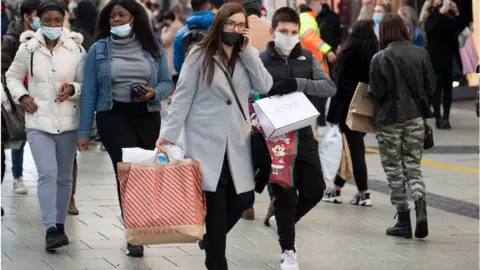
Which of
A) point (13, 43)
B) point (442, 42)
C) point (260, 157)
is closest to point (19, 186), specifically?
point (13, 43)

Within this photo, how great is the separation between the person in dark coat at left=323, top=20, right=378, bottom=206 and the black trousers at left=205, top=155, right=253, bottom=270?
3.56 meters

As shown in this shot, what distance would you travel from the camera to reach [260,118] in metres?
7.18

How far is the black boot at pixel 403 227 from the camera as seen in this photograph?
8930 mm

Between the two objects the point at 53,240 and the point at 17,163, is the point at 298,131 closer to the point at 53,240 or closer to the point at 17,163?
the point at 53,240

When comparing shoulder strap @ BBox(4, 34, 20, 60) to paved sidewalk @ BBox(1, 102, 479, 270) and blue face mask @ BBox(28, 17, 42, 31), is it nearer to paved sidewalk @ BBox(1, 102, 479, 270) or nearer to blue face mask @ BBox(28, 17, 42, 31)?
blue face mask @ BBox(28, 17, 42, 31)

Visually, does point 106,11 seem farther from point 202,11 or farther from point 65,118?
point 202,11

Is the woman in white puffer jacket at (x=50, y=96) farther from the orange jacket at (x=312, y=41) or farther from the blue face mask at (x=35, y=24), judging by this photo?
the orange jacket at (x=312, y=41)

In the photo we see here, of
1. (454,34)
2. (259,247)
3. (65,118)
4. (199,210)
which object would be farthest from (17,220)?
(454,34)

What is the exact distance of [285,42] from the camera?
7883mm

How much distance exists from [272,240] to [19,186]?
3467mm

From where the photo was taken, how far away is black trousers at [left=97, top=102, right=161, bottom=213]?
8.01m

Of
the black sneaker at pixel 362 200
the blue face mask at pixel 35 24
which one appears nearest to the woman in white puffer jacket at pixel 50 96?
the blue face mask at pixel 35 24

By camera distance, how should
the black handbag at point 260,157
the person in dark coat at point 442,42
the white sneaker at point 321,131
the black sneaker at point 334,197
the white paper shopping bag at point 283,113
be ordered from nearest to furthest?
the black handbag at point 260,157, the white paper shopping bag at point 283,113, the black sneaker at point 334,197, the white sneaker at point 321,131, the person in dark coat at point 442,42

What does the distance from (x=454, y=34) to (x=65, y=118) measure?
9952mm
